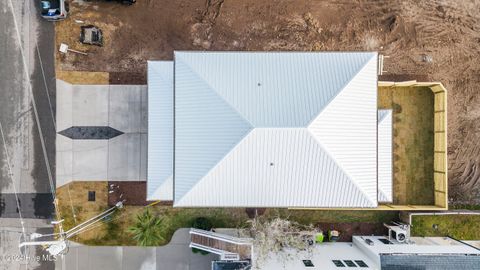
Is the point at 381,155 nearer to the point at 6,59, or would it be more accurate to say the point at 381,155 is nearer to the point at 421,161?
the point at 421,161

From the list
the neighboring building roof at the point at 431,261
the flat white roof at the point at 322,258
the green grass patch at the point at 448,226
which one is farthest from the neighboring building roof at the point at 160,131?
the green grass patch at the point at 448,226

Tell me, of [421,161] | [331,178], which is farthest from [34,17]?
[421,161]

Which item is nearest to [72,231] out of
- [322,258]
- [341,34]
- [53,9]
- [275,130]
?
[53,9]

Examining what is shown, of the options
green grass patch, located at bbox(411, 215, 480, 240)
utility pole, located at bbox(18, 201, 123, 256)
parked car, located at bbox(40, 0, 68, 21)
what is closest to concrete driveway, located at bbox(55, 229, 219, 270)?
utility pole, located at bbox(18, 201, 123, 256)

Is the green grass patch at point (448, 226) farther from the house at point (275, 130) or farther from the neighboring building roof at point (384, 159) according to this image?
the house at point (275, 130)

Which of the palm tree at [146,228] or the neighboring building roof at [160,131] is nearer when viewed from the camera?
the neighboring building roof at [160,131]

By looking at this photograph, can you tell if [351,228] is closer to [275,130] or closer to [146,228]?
[275,130]
